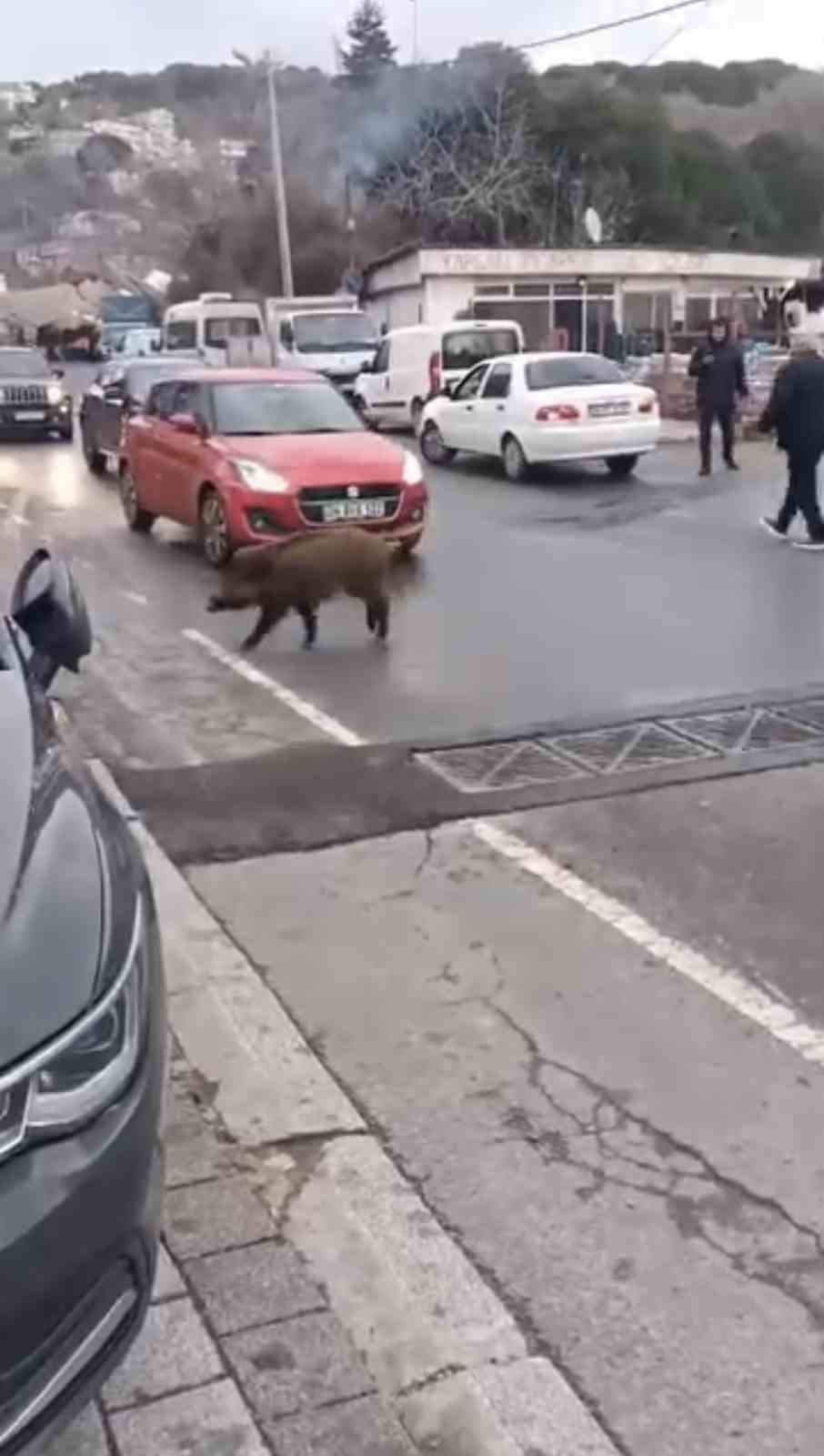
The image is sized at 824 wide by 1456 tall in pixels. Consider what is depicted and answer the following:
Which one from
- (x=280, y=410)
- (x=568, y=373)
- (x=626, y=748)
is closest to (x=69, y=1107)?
(x=626, y=748)

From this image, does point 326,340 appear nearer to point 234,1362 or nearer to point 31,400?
point 31,400

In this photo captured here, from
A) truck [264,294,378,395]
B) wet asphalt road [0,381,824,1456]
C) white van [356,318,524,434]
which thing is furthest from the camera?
truck [264,294,378,395]

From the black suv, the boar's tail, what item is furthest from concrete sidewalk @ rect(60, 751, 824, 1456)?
the black suv

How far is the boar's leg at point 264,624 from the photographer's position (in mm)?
9367

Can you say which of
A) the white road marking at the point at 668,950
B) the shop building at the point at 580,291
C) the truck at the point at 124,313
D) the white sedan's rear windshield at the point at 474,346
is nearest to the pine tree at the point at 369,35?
the truck at the point at 124,313

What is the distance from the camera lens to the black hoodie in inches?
711

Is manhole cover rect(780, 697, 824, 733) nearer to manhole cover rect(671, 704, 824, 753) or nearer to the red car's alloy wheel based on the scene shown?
manhole cover rect(671, 704, 824, 753)

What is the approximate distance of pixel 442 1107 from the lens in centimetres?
394

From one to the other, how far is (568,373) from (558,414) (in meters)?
0.92

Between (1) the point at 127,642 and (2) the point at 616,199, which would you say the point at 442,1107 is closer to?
(1) the point at 127,642

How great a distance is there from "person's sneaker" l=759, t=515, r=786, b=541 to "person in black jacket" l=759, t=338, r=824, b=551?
0.40m

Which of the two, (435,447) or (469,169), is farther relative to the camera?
(469,169)

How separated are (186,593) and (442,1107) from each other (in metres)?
8.16

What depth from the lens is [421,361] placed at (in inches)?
990
